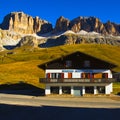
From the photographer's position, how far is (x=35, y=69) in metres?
175

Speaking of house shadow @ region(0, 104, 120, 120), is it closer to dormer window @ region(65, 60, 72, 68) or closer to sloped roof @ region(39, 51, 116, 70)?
sloped roof @ region(39, 51, 116, 70)

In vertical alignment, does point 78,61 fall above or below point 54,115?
above

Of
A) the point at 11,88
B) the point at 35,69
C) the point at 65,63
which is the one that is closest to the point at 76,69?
the point at 65,63

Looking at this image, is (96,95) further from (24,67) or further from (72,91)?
(24,67)

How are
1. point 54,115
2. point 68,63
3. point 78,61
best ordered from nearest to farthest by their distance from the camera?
1. point 54,115
2. point 68,63
3. point 78,61

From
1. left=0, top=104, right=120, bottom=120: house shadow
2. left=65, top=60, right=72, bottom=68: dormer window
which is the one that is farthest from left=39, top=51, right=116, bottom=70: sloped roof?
left=0, top=104, right=120, bottom=120: house shadow

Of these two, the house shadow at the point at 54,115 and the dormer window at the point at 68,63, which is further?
the dormer window at the point at 68,63

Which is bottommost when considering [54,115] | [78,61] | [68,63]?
[54,115]

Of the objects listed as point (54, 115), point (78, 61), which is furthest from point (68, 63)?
point (54, 115)

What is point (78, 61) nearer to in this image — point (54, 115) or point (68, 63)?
point (68, 63)

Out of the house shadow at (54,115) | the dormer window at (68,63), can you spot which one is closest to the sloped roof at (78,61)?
the dormer window at (68,63)

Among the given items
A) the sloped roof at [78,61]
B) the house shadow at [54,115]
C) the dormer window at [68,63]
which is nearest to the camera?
the house shadow at [54,115]

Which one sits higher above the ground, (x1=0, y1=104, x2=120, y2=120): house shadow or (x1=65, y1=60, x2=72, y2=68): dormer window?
(x1=65, y1=60, x2=72, y2=68): dormer window

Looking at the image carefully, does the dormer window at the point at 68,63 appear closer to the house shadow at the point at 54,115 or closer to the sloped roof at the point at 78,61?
the sloped roof at the point at 78,61
